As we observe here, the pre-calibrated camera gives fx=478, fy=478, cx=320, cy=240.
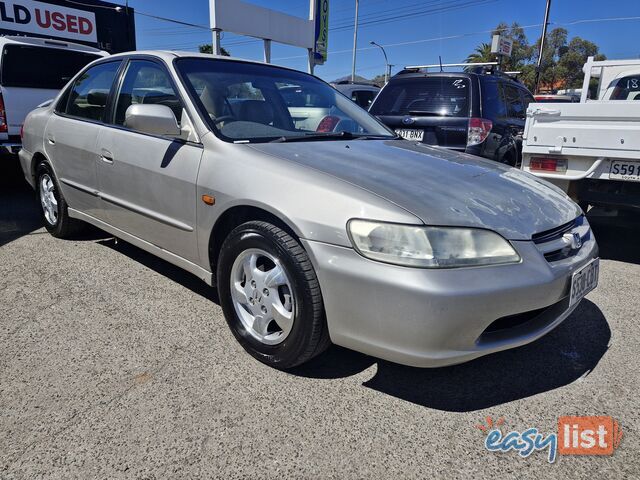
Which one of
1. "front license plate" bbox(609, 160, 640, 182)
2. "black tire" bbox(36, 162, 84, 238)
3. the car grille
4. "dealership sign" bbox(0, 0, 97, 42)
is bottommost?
"black tire" bbox(36, 162, 84, 238)

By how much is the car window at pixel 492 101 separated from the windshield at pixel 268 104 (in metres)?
2.21

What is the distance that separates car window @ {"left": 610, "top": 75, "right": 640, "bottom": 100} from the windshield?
4152mm

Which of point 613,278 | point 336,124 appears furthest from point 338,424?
point 613,278

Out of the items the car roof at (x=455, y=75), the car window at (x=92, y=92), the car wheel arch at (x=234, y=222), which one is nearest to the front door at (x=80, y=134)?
the car window at (x=92, y=92)

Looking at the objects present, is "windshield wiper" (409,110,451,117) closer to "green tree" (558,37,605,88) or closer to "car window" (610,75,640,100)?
"car window" (610,75,640,100)

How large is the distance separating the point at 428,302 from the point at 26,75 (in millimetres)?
6828

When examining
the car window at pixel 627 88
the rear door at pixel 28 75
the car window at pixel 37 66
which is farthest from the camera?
the car window at pixel 37 66

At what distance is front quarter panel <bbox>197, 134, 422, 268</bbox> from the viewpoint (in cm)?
202

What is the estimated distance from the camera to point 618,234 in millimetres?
5258

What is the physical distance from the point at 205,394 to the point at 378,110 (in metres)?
4.71

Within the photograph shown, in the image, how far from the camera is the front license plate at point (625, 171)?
145 inches

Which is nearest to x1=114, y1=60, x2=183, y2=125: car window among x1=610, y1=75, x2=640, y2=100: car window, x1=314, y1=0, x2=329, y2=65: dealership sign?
x1=610, y1=75, x2=640, y2=100: car window

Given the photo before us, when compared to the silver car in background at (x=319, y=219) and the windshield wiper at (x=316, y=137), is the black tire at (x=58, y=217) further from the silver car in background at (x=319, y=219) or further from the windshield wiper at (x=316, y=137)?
the windshield wiper at (x=316, y=137)

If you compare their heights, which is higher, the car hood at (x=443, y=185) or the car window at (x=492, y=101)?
the car window at (x=492, y=101)
